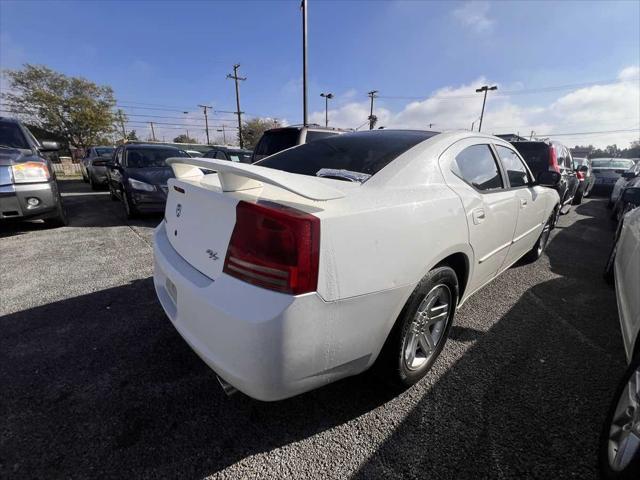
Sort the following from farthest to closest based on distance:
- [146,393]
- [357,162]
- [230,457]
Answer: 1. [357,162]
2. [146,393]
3. [230,457]

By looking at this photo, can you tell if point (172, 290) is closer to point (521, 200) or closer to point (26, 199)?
point (521, 200)

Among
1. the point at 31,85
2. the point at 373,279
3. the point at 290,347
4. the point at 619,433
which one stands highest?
the point at 31,85

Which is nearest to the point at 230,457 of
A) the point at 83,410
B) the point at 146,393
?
the point at 146,393

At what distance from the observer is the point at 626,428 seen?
1.31 meters

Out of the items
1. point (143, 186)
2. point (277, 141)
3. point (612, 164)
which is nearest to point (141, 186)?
point (143, 186)

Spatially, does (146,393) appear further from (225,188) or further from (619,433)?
(619,433)

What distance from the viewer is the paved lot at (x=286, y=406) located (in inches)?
57.4

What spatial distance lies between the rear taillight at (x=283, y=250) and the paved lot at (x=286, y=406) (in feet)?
3.07

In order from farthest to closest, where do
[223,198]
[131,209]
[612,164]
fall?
[612,164]
[131,209]
[223,198]

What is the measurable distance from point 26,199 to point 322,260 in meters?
5.47

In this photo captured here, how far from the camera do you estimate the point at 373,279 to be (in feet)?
4.54

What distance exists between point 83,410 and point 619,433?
8.65 feet

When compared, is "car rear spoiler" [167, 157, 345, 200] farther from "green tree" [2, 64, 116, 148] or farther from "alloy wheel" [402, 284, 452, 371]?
"green tree" [2, 64, 116, 148]

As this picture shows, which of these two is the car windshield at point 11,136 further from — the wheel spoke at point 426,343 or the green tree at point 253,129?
the green tree at point 253,129
